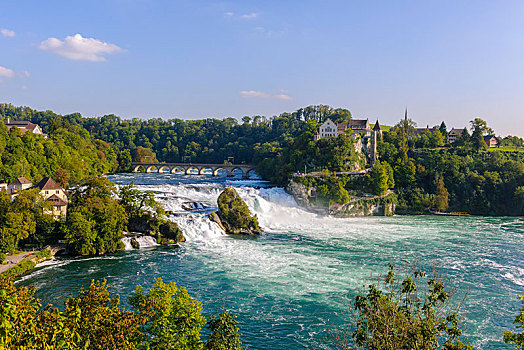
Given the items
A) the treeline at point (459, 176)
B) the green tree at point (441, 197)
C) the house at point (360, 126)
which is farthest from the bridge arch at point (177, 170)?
the green tree at point (441, 197)

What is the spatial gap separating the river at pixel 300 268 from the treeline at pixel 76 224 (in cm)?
153

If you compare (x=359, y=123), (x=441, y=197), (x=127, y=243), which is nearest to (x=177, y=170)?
(x=359, y=123)

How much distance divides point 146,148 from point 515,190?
9628 centimetres

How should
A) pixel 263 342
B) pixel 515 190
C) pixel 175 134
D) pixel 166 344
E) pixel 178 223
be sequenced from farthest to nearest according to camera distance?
pixel 175 134, pixel 515 190, pixel 178 223, pixel 263 342, pixel 166 344

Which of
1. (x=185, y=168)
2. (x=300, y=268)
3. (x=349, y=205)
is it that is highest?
(x=185, y=168)

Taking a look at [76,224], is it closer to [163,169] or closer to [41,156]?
[41,156]

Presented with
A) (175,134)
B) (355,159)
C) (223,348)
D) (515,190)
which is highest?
(175,134)

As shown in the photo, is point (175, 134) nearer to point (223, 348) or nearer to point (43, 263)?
point (43, 263)

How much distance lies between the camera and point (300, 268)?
29.4 m

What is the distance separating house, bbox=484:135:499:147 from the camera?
3150 inches

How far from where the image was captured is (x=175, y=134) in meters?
130

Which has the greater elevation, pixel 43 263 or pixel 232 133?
pixel 232 133

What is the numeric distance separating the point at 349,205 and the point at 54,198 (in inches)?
1431

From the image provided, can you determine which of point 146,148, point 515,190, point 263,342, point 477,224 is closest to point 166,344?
point 263,342
